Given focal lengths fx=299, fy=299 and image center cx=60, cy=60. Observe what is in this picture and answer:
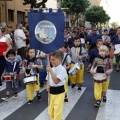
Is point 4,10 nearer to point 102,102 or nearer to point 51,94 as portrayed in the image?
point 102,102

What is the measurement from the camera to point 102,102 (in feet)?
24.4

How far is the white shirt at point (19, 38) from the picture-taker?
1297cm

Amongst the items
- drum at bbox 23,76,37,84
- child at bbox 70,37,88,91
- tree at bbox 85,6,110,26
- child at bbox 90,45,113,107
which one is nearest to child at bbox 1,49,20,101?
drum at bbox 23,76,37,84

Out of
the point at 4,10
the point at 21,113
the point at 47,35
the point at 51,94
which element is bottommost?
the point at 21,113

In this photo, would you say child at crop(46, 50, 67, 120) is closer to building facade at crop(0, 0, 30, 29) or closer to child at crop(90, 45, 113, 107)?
child at crop(90, 45, 113, 107)

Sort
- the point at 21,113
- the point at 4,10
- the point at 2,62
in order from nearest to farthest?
1. the point at 21,113
2. the point at 2,62
3. the point at 4,10

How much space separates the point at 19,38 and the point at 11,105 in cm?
621

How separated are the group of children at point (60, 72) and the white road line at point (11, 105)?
0.65 feet

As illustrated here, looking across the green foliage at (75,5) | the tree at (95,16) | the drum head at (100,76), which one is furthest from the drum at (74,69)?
the tree at (95,16)

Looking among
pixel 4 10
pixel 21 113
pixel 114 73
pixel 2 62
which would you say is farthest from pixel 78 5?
pixel 21 113

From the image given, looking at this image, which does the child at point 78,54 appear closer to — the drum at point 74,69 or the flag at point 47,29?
the drum at point 74,69

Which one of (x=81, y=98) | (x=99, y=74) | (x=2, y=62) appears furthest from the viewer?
(x=2, y=62)

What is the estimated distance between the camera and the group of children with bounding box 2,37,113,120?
5031 millimetres

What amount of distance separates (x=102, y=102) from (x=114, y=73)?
15.7ft
